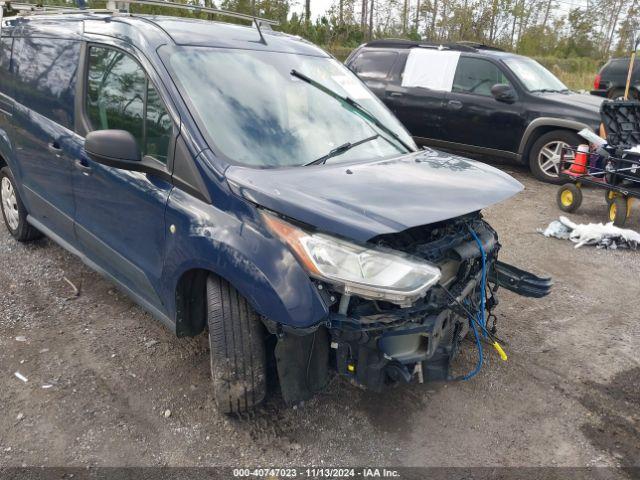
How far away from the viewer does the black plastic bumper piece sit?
3.12m

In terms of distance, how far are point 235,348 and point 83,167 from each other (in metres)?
1.62

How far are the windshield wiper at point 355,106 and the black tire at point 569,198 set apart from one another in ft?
13.0

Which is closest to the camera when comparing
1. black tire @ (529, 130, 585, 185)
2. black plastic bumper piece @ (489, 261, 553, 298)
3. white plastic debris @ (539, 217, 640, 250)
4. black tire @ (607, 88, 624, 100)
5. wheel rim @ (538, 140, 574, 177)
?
black plastic bumper piece @ (489, 261, 553, 298)

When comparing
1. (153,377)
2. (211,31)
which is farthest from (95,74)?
(153,377)

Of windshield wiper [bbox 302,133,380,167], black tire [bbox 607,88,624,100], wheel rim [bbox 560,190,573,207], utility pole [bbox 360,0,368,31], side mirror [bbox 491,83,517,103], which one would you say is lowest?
wheel rim [bbox 560,190,573,207]

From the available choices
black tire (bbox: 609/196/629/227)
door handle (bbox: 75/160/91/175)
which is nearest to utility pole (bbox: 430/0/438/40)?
black tire (bbox: 609/196/629/227)

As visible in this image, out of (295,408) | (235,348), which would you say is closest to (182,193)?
(235,348)

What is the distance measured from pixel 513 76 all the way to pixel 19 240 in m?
7.05

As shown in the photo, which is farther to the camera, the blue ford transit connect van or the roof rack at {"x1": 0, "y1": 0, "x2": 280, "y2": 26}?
the roof rack at {"x1": 0, "y1": 0, "x2": 280, "y2": 26}

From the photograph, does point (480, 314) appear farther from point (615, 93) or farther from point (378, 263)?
point (615, 93)

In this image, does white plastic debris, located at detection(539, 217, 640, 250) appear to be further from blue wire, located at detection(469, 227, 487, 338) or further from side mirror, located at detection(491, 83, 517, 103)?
blue wire, located at detection(469, 227, 487, 338)

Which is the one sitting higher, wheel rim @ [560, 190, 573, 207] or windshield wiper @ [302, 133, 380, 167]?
windshield wiper @ [302, 133, 380, 167]

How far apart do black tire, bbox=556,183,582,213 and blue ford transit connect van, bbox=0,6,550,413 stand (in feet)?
12.7

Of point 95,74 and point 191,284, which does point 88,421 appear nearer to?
point 191,284
